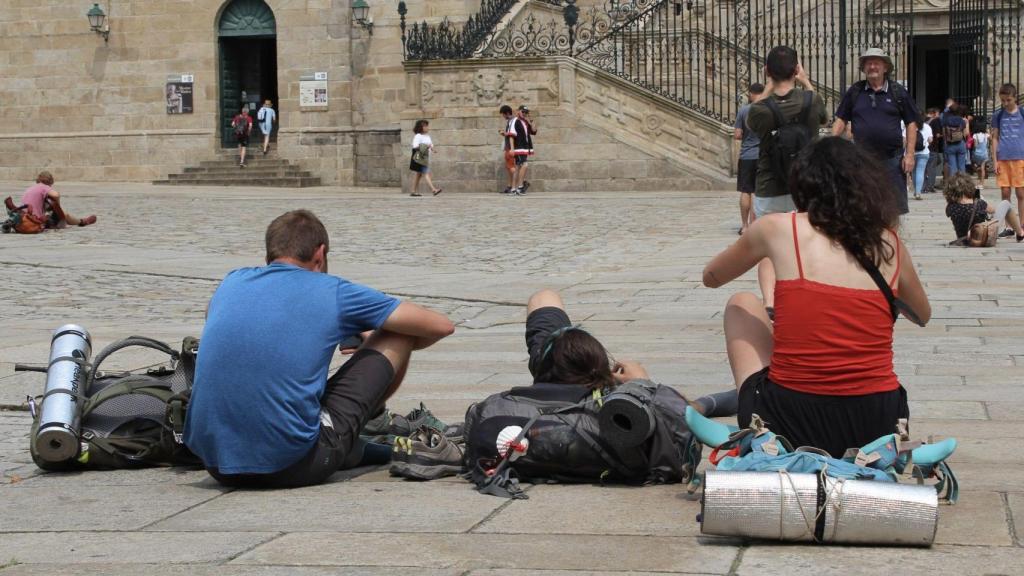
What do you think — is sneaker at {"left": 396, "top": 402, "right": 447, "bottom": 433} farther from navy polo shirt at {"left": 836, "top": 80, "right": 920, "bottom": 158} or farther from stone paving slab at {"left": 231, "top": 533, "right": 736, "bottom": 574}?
navy polo shirt at {"left": 836, "top": 80, "right": 920, "bottom": 158}

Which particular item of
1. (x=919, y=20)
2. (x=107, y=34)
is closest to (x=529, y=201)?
(x=919, y=20)

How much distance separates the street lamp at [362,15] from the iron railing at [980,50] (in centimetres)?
1200

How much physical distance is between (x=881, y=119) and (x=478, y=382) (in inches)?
197

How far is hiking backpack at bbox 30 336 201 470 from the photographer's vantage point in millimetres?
6148

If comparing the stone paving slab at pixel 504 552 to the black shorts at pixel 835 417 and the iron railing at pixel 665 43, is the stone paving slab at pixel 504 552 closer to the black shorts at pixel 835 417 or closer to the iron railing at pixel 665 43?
the black shorts at pixel 835 417

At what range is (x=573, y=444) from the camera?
556 centimetres

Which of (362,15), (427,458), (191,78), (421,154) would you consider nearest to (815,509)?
(427,458)

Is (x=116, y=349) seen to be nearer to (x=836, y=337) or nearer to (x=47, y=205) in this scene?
(x=836, y=337)

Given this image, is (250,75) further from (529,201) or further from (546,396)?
(546,396)

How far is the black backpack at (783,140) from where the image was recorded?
9961 millimetres

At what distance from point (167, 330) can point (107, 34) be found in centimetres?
2619

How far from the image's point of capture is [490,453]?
5.66 meters

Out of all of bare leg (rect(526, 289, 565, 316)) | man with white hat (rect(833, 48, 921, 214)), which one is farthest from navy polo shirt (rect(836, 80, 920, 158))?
bare leg (rect(526, 289, 565, 316))

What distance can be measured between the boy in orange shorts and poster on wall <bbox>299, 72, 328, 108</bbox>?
19.4 metres
